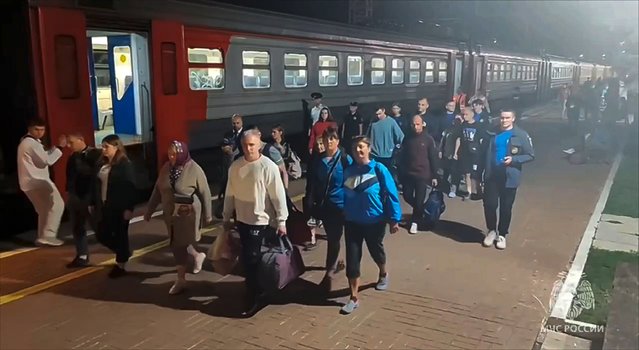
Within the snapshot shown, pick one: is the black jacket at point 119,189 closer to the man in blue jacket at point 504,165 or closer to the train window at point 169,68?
the train window at point 169,68

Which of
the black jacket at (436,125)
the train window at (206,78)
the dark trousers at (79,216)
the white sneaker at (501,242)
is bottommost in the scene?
the white sneaker at (501,242)

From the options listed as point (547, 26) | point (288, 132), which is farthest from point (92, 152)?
point (547, 26)

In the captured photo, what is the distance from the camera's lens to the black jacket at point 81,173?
5.02 metres

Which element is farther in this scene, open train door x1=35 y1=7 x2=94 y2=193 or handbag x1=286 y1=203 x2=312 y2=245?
open train door x1=35 y1=7 x2=94 y2=193

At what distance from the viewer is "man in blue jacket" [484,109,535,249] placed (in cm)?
579

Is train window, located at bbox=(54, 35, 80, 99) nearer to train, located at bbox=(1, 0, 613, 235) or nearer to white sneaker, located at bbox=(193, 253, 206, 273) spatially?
train, located at bbox=(1, 0, 613, 235)

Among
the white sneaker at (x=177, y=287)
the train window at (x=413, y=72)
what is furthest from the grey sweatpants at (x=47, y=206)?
the train window at (x=413, y=72)

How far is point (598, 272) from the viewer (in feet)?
18.9

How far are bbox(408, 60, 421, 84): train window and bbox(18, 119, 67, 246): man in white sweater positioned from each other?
889 centimetres

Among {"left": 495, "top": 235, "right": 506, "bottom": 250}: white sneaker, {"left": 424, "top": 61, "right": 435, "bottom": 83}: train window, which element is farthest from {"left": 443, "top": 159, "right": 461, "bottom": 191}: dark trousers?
{"left": 424, "top": 61, "right": 435, "bottom": 83}: train window

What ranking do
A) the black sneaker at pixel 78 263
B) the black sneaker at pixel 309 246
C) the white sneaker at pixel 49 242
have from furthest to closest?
the black sneaker at pixel 309 246 < the white sneaker at pixel 49 242 < the black sneaker at pixel 78 263

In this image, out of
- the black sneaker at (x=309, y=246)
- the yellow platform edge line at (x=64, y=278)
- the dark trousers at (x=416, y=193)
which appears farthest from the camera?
the dark trousers at (x=416, y=193)

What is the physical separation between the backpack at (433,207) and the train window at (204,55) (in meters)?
3.67

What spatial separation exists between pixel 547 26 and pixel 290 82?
13.8 ft
